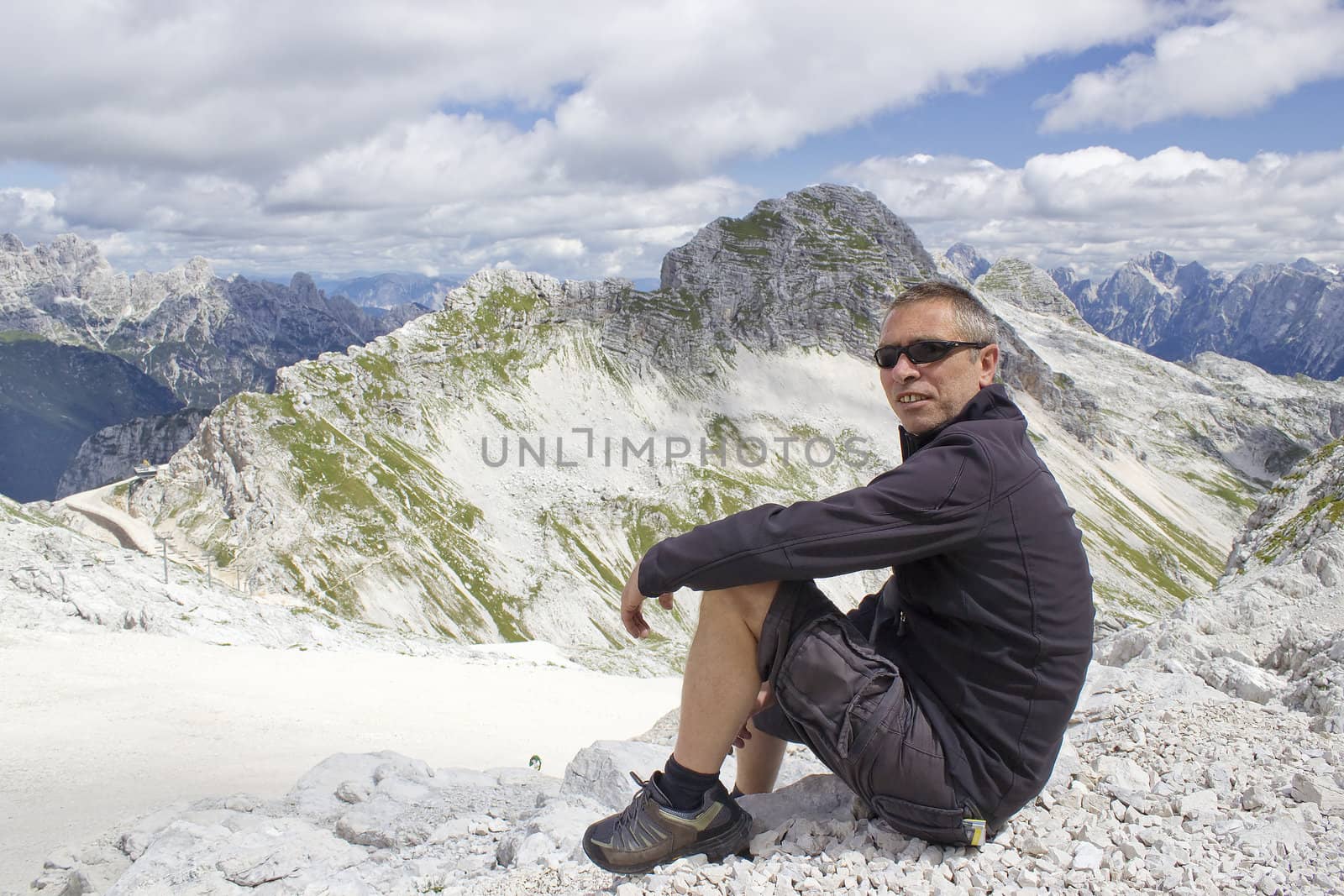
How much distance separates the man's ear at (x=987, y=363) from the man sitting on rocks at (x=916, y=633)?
4cm

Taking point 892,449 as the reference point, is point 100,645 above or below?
above

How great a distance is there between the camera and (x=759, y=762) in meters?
7.52

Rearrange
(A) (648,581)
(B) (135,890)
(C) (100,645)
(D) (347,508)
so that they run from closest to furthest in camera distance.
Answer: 1. (A) (648,581)
2. (B) (135,890)
3. (C) (100,645)
4. (D) (347,508)

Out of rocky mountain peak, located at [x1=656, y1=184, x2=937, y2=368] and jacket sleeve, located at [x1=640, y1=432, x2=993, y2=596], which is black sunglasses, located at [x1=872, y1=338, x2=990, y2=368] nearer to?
jacket sleeve, located at [x1=640, y1=432, x2=993, y2=596]

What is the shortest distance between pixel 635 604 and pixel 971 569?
2544 millimetres

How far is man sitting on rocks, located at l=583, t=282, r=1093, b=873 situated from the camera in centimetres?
532

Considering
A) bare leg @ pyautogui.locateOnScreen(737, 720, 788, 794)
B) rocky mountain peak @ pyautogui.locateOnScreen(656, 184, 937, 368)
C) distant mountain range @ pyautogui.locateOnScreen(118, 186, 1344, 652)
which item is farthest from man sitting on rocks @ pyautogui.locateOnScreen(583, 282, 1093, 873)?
rocky mountain peak @ pyautogui.locateOnScreen(656, 184, 937, 368)

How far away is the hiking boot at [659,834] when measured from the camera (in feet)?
19.8

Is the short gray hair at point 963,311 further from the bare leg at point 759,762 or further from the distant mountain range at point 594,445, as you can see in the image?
the distant mountain range at point 594,445

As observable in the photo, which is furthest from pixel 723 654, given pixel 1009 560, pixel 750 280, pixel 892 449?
pixel 750 280

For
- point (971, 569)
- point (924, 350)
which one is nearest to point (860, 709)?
point (971, 569)

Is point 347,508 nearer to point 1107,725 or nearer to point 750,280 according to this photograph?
point 1107,725

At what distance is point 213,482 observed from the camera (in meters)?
79.0

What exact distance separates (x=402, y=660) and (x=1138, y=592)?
131m
